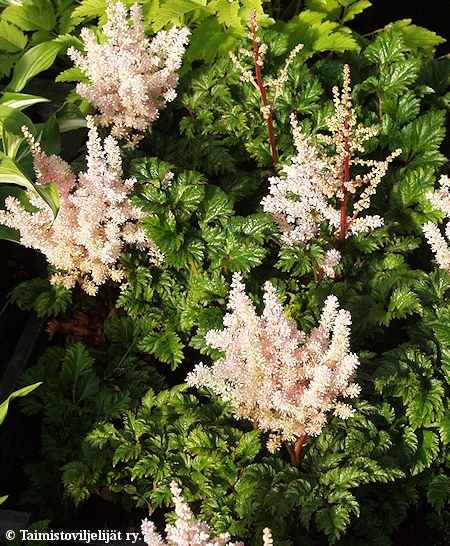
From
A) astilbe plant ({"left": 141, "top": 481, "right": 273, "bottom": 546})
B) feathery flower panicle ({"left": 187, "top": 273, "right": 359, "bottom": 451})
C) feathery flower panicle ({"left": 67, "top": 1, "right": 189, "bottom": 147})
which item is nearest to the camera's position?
astilbe plant ({"left": 141, "top": 481, "right": 273, "bottom": 546})

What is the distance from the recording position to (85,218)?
87.9 inches

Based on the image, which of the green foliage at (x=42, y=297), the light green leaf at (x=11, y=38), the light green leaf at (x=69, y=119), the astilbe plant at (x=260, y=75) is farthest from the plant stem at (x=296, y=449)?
the light green leaf at (x=11, y=38)

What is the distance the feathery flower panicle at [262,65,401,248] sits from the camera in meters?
2.01

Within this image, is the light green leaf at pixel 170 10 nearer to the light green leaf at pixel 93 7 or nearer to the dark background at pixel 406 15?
the light green leaf at pixel 93 7

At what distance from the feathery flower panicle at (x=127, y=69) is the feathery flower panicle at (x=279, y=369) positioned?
3.09ft

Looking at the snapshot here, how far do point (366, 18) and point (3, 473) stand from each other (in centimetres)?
318

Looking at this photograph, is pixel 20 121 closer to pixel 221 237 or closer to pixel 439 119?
pixel 221 237

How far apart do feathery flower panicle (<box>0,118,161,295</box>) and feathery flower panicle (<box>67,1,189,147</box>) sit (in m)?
0.24

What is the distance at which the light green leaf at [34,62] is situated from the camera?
2.87 metres

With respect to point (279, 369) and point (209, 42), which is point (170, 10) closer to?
point (209, 42)

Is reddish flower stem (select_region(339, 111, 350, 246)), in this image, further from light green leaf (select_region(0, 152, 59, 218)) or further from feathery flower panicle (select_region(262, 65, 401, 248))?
light green leaf (select_region(0, 152, 59, 218))

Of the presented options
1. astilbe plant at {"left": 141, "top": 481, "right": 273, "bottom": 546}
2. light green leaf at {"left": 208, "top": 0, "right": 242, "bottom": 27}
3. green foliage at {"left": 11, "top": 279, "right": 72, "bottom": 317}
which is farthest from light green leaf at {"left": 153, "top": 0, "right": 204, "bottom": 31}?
astilbe plant at {"left": 141, "top": 481, "right": 273, "bottom": 546}

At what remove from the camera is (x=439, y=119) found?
259 centimetres

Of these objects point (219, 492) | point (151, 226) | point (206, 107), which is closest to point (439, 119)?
point (206, 107)
